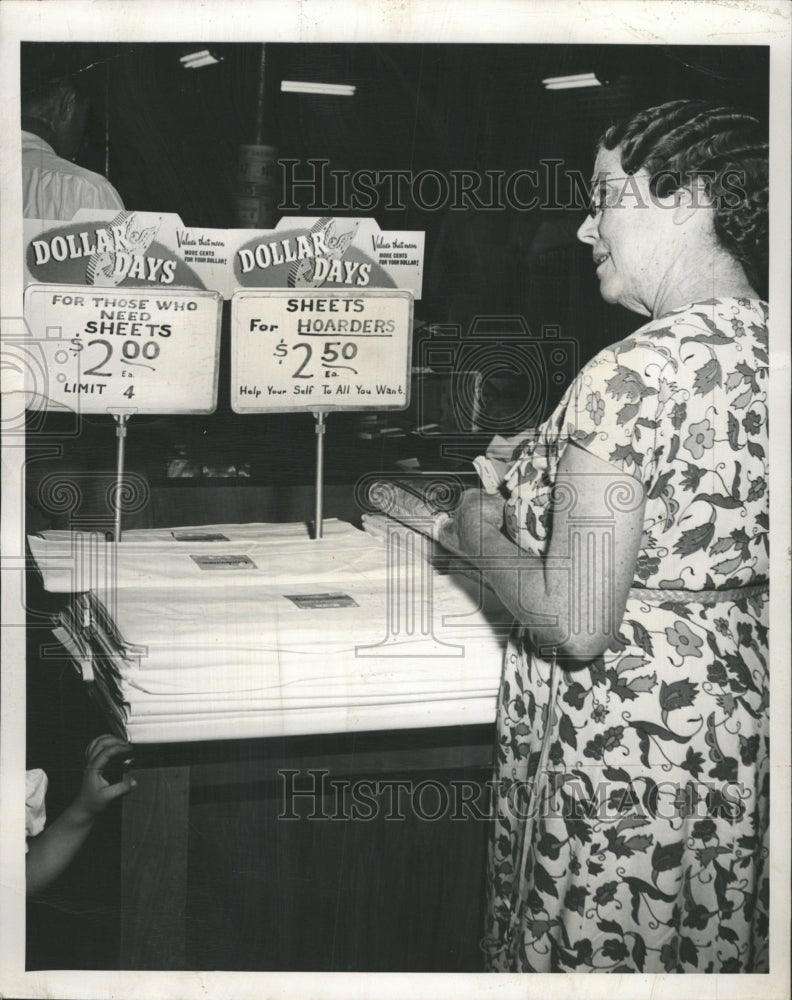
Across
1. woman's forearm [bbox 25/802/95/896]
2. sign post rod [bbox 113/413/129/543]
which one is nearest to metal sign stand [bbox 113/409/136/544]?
sign post rod [bbox 113/413/129/543]

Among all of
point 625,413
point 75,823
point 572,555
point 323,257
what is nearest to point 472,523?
point 572,555

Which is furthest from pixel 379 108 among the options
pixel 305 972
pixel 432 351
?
pixel 305 972

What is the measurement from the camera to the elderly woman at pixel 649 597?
1.21m

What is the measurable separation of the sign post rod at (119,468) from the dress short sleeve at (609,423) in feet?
1.87

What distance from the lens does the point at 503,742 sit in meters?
1.38

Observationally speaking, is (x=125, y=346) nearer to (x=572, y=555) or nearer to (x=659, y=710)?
(x=572, y=555)

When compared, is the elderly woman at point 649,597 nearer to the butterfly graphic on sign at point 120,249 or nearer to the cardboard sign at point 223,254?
the cardboard sign at point 223,254

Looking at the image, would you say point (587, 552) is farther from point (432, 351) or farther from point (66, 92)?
point (66, 92)

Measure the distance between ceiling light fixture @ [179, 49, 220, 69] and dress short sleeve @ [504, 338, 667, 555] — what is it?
0.68 m

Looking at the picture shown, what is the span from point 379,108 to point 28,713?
100 centimetres

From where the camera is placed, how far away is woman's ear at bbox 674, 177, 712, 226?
1.30 meters

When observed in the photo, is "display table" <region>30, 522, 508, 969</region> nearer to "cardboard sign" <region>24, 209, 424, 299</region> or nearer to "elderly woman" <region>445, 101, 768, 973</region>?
"elderly woman" <region>445, 101, 768, 973</region>

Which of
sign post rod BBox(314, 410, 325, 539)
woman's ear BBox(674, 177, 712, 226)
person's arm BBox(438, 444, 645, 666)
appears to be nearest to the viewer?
person's arm BBox(438, 444, 645, 666)

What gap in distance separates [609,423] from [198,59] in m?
0.77
